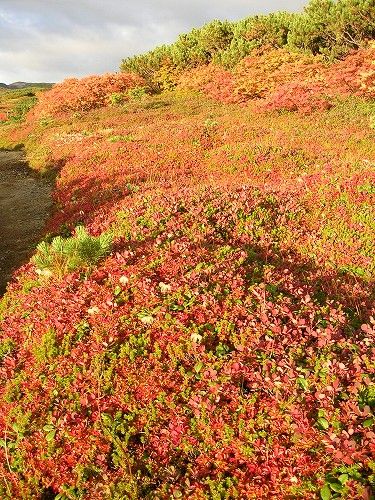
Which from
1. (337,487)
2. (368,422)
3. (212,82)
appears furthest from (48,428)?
(212,82)

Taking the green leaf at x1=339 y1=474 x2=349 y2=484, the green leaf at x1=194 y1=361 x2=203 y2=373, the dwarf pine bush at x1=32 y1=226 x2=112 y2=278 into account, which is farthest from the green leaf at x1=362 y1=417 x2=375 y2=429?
the dwarf pine bush at x1=32 y1=226 x2=112 y2=278

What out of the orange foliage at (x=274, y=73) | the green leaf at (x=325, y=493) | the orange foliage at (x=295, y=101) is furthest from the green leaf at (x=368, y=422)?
the orange foliage at (x=274, y=73)

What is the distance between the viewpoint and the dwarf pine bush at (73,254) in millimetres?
7719

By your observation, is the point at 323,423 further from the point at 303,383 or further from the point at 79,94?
the point at 79,94

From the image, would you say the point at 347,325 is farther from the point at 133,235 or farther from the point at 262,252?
the point at 133,235

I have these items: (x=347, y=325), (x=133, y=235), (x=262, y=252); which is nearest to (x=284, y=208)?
(x=262, y=252)

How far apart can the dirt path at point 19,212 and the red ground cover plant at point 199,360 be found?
2018 mm

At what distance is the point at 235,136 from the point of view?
21984 mm

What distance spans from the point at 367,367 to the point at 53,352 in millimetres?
4315

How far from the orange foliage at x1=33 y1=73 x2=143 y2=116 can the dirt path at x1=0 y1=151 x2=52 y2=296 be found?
2289cm

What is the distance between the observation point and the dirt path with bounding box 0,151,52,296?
11.8m

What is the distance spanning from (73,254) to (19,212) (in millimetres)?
9539

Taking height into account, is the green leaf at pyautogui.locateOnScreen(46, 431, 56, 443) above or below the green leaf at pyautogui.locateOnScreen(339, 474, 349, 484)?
above

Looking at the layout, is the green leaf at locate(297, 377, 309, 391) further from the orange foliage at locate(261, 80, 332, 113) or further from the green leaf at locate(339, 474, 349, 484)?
the orange foliage at locate(261, 80, 332, 113)
